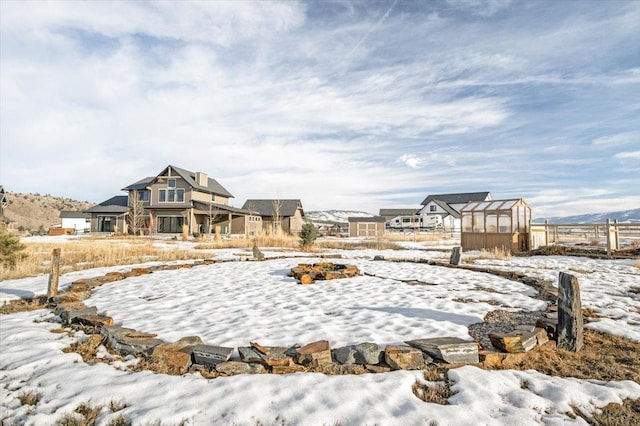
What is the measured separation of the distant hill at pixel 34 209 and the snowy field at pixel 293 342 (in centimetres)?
5683

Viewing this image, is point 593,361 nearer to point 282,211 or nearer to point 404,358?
point 404,358

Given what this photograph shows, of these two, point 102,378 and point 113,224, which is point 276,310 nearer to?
point 102,378

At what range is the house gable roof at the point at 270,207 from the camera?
41378mm

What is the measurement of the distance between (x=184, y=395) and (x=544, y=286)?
288 inches

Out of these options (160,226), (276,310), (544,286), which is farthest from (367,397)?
(160,226)

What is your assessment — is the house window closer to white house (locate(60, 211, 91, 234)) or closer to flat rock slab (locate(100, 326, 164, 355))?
white house (locate(60, 211, 91, 234))

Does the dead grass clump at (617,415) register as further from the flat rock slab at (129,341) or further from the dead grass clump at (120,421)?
the flat rock slab at (129,341)

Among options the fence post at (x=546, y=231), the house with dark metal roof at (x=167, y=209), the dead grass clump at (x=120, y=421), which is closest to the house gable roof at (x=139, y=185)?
the house with dark metal roof at (x=167, y=209)

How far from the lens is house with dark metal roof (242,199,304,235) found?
41.0 meters

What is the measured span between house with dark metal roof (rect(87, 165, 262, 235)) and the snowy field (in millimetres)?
24906

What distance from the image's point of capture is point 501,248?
54.7 feet

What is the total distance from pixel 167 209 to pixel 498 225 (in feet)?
93.8

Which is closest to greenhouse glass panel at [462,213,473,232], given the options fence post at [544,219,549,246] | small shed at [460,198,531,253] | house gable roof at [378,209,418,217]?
small shed at [460,198,531,253]

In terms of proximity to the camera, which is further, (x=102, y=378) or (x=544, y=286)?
(x=544, y=286)
